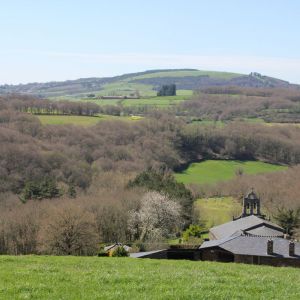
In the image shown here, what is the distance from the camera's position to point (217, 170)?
370 feet

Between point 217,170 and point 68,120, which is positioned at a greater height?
point 68,120

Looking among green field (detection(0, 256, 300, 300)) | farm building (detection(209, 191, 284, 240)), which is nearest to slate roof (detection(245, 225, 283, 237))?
farm building (detection(209, 191, 284, 240))

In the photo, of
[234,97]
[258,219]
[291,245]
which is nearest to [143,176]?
[258,219]

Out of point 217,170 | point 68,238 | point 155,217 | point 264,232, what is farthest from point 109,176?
point 68,238

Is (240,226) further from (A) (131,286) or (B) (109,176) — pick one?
(B) (109,176)

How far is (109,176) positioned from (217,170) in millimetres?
29646

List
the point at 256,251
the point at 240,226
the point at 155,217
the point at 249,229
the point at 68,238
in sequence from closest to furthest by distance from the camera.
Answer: the point at 256,251 → the point at 68,238 → the point at 249,229 → the point at 240,226 → the point at 155,217

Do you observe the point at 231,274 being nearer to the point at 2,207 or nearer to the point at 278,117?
the point at 2,207

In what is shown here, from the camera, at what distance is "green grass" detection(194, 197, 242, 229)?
74.1m

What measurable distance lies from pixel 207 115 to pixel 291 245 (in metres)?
140

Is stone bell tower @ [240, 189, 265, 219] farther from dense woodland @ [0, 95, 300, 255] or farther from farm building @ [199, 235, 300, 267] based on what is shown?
farm building @ [199, 235, 300, 267]

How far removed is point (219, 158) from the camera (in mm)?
123688

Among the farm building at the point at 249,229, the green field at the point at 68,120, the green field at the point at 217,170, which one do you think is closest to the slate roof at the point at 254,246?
the farm building at the point at 249,229

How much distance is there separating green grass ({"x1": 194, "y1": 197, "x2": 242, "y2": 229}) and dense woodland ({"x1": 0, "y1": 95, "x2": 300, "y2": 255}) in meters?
3.41
